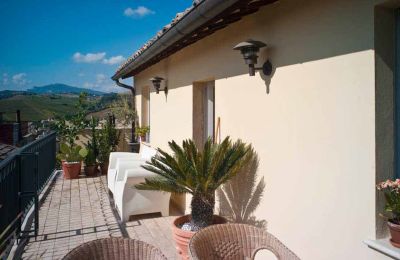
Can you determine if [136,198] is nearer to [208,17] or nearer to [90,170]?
[208,17]

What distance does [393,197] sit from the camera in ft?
8.16

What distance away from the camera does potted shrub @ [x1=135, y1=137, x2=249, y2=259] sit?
445cm

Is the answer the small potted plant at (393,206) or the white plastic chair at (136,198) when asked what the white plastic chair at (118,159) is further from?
the small potted plant at (393,206)

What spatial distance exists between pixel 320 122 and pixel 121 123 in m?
11.4

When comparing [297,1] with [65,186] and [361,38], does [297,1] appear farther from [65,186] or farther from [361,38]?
[65,186]

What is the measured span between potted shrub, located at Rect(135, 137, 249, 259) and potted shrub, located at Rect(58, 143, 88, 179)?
6.65 m

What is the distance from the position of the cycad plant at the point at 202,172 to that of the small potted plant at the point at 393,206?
203 cm

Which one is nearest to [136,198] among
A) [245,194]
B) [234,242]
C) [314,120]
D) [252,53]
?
[245,194]

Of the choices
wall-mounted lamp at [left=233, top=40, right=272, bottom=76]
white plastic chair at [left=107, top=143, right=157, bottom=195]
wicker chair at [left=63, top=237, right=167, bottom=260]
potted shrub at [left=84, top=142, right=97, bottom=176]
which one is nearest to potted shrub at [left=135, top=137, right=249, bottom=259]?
wall-mounted lamp at [left=233, top=40, right=272, bottom=76]

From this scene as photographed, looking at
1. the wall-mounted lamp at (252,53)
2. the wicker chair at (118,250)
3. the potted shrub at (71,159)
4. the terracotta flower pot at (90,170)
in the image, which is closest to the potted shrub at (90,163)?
the terracotta flower pot at (90,170)

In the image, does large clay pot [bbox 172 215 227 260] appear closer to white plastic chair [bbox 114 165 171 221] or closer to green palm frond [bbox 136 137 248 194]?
green palm frond [bbox 136 137 248 194]

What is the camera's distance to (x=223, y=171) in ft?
14.8

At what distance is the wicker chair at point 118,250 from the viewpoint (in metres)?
2.72

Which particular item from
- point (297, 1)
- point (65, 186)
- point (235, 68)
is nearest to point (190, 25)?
point (235, 68)
